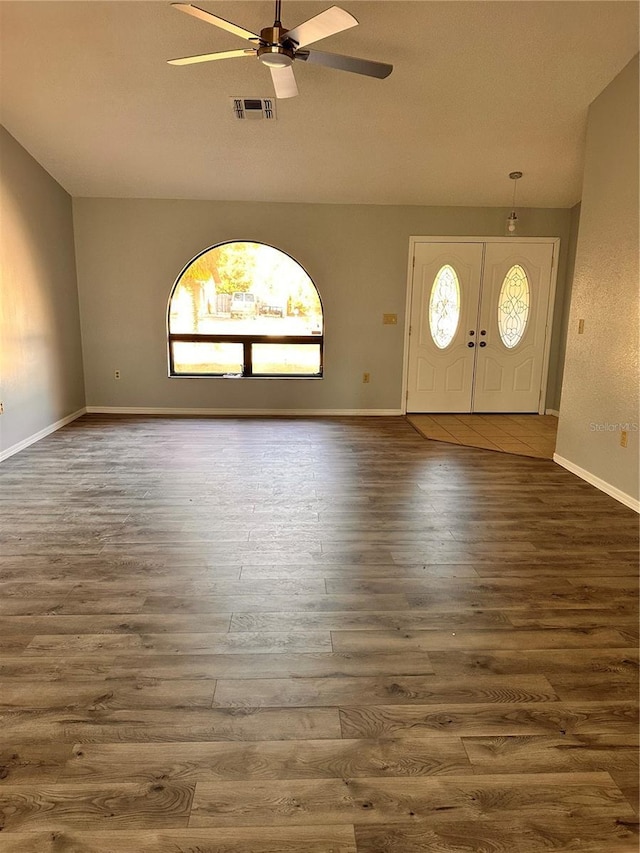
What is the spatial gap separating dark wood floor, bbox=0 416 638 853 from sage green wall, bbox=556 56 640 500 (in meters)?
0.56

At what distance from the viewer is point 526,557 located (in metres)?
2.83

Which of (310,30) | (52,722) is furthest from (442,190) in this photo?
(52,722)

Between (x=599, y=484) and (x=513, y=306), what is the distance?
3324 millimetres

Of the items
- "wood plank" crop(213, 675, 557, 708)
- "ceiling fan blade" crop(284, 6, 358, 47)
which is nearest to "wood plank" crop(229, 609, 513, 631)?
"wood plank" crop(213, 675, 557, 708)

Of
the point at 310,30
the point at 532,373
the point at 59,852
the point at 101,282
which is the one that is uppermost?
the point at 310,30

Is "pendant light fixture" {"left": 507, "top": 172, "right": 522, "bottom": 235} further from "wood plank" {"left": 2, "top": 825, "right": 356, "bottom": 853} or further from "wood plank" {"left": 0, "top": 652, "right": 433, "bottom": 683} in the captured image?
"wood plank" {"left": 2, "top": 825, "right": 356, "bottom": 853}

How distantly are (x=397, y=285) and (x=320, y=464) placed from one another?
2.96 meters

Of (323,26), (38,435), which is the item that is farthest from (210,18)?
(38,435)

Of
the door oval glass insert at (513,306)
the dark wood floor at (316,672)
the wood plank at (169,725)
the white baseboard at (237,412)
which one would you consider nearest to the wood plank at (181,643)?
the dark wood floor at (316,672)

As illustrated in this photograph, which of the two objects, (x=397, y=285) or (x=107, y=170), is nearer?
(x=107, y=170)

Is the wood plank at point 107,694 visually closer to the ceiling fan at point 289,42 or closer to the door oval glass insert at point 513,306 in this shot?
the ceiling fan at point 289,42

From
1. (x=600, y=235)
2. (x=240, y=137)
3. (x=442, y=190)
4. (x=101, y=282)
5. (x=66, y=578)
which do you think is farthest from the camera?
(x=101, y=282)

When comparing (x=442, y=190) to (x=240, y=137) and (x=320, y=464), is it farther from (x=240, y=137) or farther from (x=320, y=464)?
(x=320, y=464)

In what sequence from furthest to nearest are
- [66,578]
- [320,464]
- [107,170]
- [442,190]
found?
[442,190], [107,170], [320,464], [66,578]
